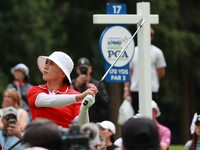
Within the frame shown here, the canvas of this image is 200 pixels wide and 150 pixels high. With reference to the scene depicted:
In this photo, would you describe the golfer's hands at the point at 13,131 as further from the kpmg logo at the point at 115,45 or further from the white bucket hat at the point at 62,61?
the white bucket hat at the point at 62,61

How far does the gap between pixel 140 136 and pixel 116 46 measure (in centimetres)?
380

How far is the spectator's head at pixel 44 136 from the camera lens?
2908 mm

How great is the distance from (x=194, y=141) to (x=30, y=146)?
358cm

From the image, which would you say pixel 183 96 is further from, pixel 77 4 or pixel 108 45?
pixel 108 45

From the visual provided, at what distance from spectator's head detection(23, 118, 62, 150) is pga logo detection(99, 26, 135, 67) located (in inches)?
146

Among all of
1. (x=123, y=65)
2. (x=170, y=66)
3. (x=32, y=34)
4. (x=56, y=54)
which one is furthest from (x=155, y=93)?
(x=170, y=66)

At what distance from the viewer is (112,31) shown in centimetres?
664

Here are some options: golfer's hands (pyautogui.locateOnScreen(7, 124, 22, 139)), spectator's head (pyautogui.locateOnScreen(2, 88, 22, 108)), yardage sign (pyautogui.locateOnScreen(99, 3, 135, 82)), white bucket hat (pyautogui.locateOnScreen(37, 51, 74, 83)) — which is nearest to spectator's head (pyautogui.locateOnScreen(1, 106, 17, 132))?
golfer's hands (pyautogui.locateOnScreen(7, 124, 22, 139))

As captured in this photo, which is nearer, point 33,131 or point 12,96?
point 33,131

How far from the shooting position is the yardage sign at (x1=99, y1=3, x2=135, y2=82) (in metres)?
6.63

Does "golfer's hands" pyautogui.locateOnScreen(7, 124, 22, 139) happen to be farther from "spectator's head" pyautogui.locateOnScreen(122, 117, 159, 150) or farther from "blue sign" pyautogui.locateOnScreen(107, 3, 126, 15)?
"spectator's head" pyautogui.locateOnScreen(122, 117, 159, 150)

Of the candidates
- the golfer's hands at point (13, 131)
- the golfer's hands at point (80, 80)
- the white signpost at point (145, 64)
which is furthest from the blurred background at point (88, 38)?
the white signpost at point (145, 64)

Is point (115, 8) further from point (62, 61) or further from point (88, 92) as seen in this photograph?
point (88, 92)

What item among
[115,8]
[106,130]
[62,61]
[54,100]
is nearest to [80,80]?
[106,130]
